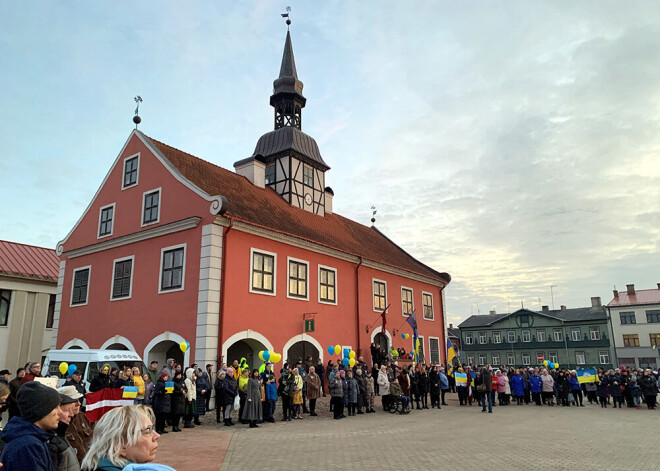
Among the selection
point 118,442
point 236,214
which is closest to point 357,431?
point 236,214

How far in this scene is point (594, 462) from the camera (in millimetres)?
9547

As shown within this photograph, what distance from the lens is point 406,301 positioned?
30.7m

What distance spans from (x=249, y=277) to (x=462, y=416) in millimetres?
9247

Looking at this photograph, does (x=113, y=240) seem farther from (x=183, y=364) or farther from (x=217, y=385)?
(x=217, y=385)

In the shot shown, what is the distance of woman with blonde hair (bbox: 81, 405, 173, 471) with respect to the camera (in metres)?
2.90

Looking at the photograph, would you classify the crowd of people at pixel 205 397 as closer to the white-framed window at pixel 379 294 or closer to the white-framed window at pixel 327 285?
the white-framed window at pixel 327 285

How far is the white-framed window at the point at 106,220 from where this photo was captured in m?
23.4

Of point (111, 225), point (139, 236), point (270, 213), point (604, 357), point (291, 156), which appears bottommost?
point (604, 357)

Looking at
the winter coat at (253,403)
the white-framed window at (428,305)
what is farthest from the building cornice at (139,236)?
the white-framed window at (428,305)

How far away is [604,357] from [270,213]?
53.7 meters

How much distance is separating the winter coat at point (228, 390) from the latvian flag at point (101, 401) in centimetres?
325

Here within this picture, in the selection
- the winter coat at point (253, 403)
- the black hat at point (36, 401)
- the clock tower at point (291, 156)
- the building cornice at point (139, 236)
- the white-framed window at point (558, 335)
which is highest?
the clock tower at point (291, 156)

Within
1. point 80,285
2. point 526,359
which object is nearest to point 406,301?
point 80,285

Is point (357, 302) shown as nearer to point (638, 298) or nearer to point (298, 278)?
point (298, 278)
